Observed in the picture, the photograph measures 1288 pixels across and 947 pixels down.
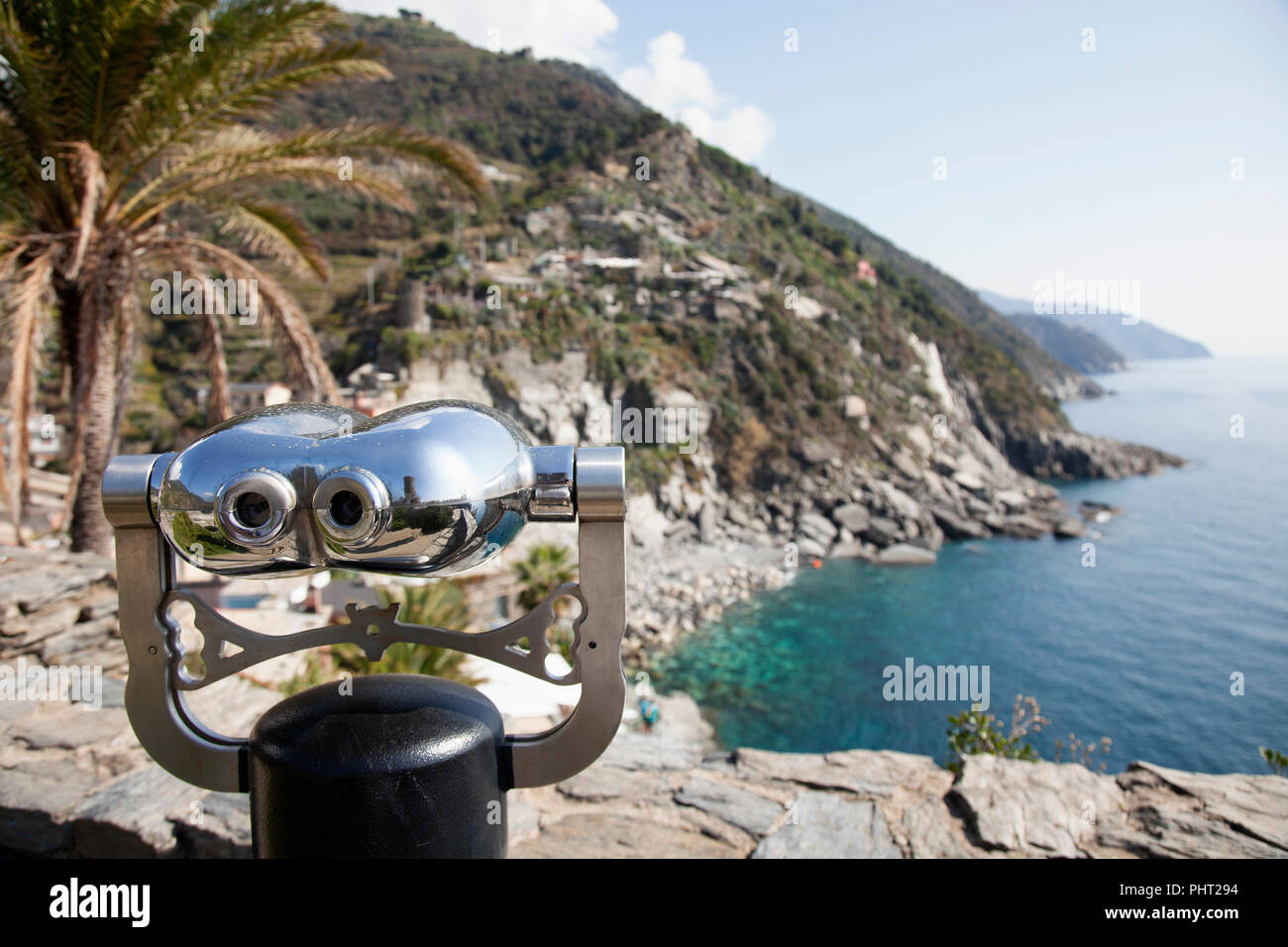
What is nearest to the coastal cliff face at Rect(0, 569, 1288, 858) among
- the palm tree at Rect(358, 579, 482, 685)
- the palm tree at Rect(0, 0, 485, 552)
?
the palm tree at Rect(358, 579, 482, 685)

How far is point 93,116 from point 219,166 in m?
0.91

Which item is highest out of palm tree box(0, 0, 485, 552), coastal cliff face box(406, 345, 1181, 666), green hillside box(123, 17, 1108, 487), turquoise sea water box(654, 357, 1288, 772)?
green hillside box(123, 17, 1108, 487)

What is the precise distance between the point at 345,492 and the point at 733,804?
1.99 m

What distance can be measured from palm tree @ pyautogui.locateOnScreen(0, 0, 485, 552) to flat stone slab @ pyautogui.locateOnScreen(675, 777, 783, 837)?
4.97m

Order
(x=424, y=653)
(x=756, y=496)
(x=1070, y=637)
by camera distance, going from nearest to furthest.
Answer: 1. (x=424, y=653)
2. (x=1070, y=637)
3. (x=756, y=496)

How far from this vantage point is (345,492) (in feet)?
3.55

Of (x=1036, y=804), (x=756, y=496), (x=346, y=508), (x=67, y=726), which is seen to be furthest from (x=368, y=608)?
(x=756, y=496)

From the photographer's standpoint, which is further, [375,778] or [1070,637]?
[1070,637]

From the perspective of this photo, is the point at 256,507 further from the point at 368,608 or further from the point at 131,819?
the point at 131,819

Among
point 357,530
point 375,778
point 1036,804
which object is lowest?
point 1036,804

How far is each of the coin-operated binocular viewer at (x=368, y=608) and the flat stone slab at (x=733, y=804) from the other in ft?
4.73

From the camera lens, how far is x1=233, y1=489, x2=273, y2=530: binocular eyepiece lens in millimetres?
1091

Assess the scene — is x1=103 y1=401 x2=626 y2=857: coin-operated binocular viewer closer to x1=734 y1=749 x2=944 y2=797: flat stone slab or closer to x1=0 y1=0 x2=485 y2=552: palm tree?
x1=734 y1=749 x2=944 y2=797: flat stone slab
